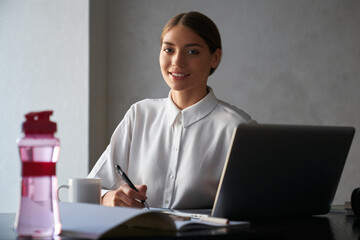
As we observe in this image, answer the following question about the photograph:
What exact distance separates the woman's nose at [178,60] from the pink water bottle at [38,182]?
0.87 metres

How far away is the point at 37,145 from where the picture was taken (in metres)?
1.00

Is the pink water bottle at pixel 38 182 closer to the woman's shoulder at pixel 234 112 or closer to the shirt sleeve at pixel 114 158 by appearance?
the shirt sleeve at pixel 114 158

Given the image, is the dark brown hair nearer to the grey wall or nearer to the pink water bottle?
the pink water bottle

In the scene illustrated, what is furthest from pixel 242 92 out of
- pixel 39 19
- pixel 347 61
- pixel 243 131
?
pixel 243 131

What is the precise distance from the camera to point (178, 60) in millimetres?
1831

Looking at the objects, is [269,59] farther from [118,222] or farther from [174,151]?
[118,222]

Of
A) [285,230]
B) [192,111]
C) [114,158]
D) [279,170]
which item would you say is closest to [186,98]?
[192,111]

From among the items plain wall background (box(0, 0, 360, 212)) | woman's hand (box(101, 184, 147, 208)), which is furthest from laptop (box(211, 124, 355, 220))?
plain wall background (box(0, 0, 360, 212))

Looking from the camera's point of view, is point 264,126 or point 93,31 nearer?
point 264,126

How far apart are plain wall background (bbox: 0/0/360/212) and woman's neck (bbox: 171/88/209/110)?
141 centimetres

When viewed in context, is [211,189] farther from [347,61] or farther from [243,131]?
[347,61]

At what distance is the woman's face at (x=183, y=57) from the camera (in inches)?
72.2

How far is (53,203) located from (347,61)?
9.20 ft

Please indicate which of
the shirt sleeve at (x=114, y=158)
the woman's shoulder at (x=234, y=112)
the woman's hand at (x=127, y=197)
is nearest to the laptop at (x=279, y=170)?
the woman's hand at (x=127, y=197)
